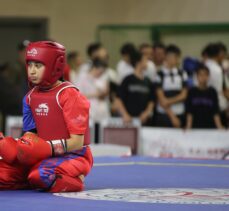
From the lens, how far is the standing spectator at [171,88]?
10695mm

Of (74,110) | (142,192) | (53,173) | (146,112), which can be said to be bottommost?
(142,192)

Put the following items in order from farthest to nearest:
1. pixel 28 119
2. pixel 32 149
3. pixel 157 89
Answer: pixel 157 89 → pixel 28 119 → pixel 32 149

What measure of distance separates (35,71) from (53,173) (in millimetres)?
648

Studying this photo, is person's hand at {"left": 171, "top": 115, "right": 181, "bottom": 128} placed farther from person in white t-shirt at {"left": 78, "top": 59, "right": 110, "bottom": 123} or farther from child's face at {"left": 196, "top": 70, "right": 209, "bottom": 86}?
person in white t-shirt at {"left": 78, "top": 59, "right": 110, "bottom": 123}

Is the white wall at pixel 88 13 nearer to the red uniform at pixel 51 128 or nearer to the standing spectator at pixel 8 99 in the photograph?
the standing spectator at pixel 8 99

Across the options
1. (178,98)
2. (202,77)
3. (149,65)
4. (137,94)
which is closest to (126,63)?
(149,65)

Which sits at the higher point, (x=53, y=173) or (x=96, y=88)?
(x=96, y=88)

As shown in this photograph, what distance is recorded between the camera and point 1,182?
5.29 m

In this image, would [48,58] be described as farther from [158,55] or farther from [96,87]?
[158,55]

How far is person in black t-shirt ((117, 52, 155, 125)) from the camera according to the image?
34.9 feet

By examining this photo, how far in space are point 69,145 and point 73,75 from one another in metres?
7.11

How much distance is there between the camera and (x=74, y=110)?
5055 millimetres

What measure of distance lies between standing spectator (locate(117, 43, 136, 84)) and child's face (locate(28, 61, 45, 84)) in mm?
5645

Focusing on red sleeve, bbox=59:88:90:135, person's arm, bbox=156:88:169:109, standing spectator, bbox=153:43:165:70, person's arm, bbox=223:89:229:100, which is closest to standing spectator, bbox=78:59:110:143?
person's arm, bbox=156:88:169:109
